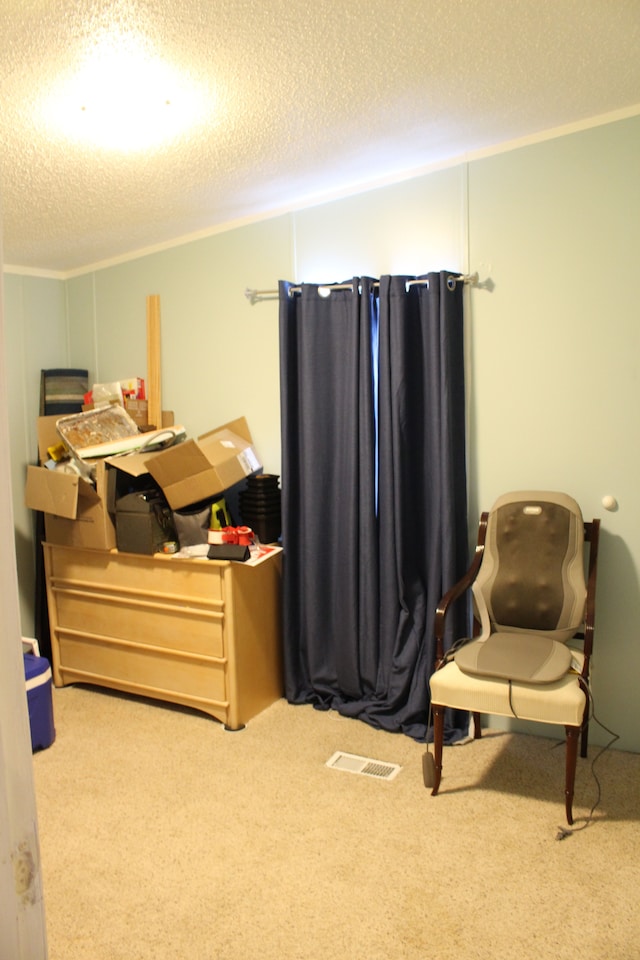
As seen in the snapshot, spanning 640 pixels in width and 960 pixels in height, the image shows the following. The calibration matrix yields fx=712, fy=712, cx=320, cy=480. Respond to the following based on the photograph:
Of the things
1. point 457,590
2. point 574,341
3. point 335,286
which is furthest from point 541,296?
point 457,590

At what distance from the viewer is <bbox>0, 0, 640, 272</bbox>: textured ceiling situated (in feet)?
6.18

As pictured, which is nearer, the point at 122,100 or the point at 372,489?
the point at 122,100

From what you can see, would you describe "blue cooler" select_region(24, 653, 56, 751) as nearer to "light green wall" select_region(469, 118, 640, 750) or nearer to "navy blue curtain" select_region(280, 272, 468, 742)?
"navy blue curtain" select_region(280, 272, 468, 742)

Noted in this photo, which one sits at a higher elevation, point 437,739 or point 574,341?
point 574,341

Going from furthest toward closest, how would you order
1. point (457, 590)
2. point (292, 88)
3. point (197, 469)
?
point (197, 469) → point (457, 590) → point (292, 88)

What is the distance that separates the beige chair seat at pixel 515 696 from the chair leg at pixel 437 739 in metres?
0.05

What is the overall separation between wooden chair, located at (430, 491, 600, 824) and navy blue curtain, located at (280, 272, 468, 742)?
0.68 ft

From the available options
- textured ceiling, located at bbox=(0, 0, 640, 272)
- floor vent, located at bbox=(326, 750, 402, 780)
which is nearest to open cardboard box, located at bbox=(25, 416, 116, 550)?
textured ceiling, located at bbox=(0, 0, 640, 272)

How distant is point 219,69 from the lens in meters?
2.15

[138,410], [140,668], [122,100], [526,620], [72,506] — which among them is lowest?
[140,668]

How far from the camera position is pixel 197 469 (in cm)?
336

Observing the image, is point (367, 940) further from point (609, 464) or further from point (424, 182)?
point (424, 182)

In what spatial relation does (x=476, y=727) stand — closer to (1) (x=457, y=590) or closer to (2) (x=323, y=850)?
(1) (x=457, y=590)

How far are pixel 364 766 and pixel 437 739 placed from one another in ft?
1.43
